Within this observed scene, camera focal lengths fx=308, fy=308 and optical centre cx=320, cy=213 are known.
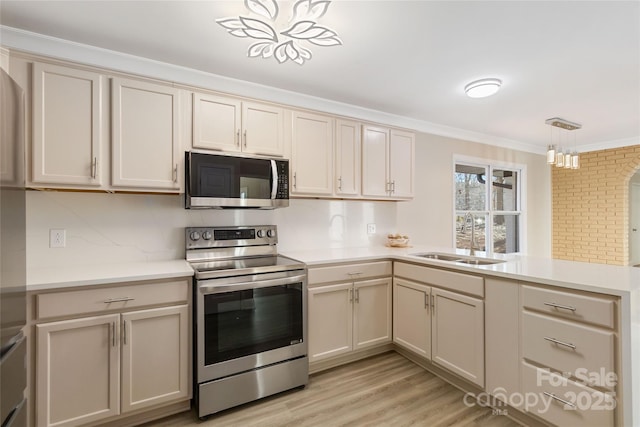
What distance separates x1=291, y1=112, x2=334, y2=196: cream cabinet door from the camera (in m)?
2.66

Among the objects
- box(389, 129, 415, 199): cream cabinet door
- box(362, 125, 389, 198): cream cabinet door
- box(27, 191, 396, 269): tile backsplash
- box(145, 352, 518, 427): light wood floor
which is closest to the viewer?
box(145, 352, 518, 427): light wood floor

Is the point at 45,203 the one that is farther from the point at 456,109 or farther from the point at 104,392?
the point at 456,109

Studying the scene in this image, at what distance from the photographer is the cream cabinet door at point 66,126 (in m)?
1.80

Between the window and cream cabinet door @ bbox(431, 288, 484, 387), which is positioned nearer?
cream cabinet door @ bbox(431, 288, 484, 387)

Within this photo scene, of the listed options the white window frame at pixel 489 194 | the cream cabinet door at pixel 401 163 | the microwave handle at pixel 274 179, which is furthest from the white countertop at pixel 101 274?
the white window frame at pixel 489 194

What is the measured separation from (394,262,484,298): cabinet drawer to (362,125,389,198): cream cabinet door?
789 millimetres

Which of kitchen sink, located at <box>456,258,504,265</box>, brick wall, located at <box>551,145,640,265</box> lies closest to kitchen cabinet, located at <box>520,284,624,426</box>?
kitchen sink, located at <box>456,258,504,265</box>

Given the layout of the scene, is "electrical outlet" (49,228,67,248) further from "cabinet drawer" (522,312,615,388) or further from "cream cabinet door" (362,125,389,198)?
"cabinet drawer" (522,312,615,388)

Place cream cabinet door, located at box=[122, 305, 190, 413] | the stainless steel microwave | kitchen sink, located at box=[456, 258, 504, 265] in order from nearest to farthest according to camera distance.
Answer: cream cabinet door, located at box=[122, 305, 190, 413], the stainless steel microwave, kitchen sink, located at box=[456, 258, 504, 265]

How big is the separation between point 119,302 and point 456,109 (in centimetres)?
342

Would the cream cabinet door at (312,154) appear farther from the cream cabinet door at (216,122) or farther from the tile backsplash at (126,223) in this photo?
the cream cabinet door at (216,122)

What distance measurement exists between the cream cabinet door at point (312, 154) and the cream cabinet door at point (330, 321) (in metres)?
0.88

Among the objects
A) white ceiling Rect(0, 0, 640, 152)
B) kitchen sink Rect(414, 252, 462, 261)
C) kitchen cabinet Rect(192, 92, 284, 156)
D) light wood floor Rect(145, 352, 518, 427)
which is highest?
white ceiling Rect(0, 0, 640, 152)

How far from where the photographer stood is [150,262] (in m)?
2.29
